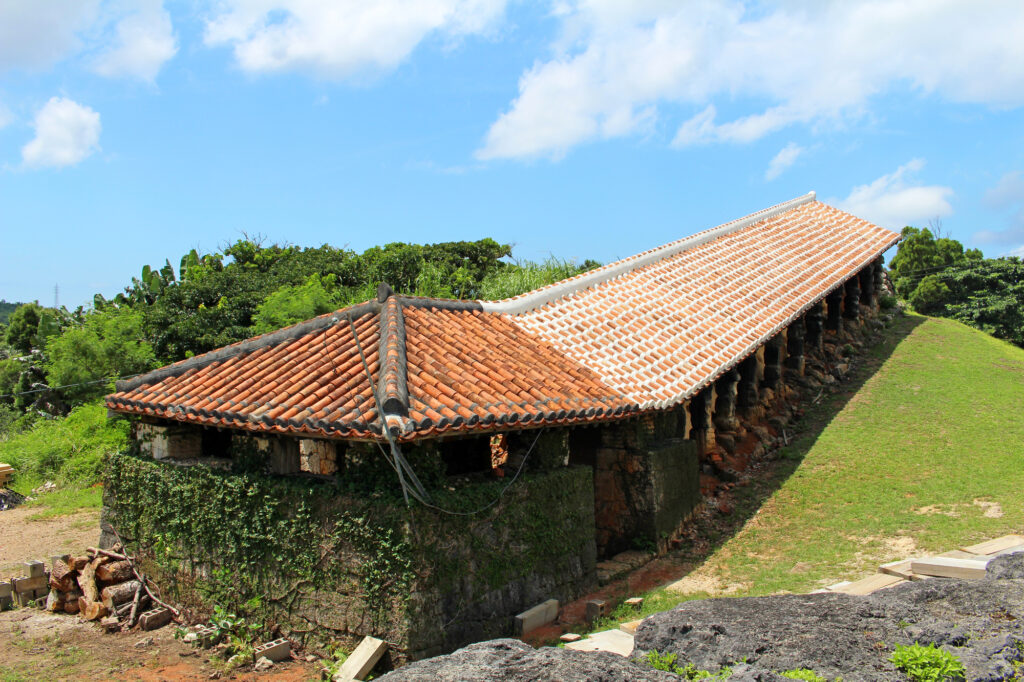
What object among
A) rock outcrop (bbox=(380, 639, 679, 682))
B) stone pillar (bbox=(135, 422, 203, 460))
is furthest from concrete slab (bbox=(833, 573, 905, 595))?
stone pillar (bbox=(135, 422, 203, 460))

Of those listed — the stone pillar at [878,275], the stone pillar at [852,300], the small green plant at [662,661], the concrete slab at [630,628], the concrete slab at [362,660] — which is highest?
the stone pillar at [878,275]

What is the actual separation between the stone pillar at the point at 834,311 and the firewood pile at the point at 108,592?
17.4 meters

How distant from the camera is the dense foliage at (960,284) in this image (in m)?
29.3

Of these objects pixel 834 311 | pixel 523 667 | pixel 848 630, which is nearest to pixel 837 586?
pixel 848 630

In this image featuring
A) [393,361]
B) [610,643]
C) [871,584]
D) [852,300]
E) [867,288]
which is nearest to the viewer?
[610,643]

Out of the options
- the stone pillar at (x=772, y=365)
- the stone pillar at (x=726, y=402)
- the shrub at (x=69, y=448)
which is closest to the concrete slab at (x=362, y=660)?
the stone pillar at (x=726, y=402)

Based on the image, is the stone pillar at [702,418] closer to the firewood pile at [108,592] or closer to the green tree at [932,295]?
the firewood pile at [108,592]

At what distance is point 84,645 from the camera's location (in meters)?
8.70

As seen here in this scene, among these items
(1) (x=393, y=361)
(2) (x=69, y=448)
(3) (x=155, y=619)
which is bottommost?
(3) (x=155, y=619)

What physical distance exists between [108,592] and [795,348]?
1479 centimetres

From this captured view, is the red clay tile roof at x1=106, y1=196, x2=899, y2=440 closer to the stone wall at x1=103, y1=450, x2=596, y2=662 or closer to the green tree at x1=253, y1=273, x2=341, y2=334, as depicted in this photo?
the stone wall at x1=103, y1=450, x2=596, y2=662

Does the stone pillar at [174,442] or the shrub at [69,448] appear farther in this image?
the shrub at [69,448]

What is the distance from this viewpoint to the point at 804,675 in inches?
188

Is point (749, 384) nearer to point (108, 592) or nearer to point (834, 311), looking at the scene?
point (834, 311)
